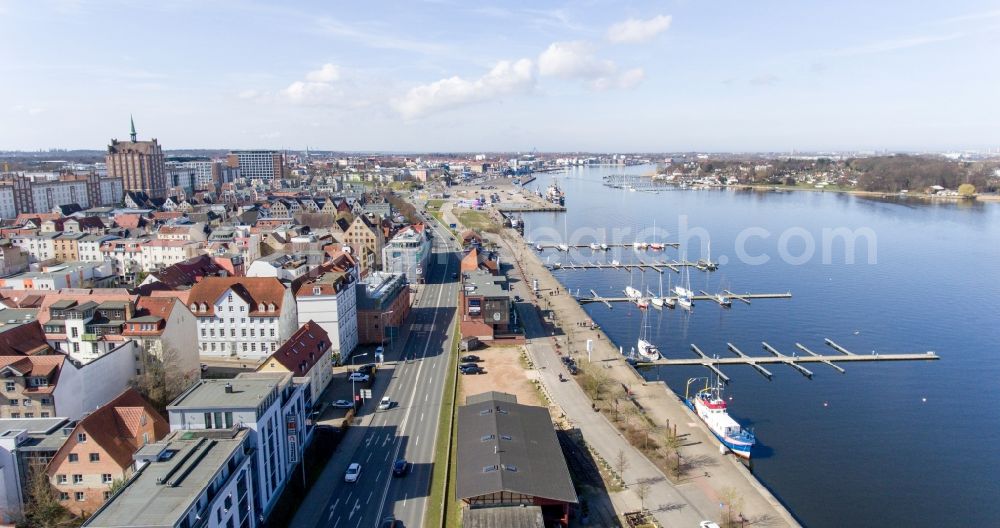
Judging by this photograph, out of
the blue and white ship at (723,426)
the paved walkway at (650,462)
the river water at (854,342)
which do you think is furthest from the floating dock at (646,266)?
the blue and white ship at (723,426)

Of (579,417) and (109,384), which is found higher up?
(109,384)

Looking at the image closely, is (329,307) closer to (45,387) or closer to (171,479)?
(45,387)

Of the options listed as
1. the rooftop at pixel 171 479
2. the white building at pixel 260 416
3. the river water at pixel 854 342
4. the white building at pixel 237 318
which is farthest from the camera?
the white building at pixel 237 318

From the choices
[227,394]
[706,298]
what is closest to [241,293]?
[227,394]

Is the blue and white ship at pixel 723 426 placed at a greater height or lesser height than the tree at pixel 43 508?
lesser

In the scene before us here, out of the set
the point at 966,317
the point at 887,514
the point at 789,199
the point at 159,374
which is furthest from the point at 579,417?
the point at 789,199

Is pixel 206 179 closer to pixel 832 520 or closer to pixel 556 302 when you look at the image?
pixel 556 302

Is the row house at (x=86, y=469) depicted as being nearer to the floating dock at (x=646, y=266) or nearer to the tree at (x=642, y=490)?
the tree at (x=642, y=490)
